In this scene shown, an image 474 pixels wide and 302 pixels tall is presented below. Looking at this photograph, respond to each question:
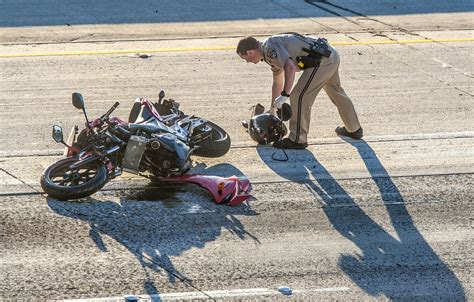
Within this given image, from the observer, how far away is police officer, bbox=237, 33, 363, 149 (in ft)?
38.8

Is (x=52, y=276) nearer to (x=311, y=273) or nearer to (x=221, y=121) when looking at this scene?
(x=311, y=273)

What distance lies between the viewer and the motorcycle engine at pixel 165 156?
10797mm

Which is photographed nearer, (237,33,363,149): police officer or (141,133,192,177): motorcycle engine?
(141,133,192,177): motorcycle engine

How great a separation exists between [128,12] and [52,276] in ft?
38.2

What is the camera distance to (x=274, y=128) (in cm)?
1236

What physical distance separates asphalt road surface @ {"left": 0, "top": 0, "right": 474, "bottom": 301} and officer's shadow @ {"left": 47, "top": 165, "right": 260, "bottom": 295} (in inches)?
0.9

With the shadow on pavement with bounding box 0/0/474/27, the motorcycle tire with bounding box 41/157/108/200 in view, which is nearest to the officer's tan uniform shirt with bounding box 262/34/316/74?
the motorcycle tire with bounding box 41/157/108/200

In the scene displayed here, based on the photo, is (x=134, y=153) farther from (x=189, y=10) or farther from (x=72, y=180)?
(x=189, y=10)

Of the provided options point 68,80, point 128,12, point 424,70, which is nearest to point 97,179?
point 68,80

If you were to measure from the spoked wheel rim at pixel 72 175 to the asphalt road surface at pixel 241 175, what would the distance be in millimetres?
236

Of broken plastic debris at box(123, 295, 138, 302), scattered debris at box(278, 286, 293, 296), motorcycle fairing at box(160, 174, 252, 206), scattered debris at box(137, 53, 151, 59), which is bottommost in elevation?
broken plastic debris at box(123, 295, 138, 302)

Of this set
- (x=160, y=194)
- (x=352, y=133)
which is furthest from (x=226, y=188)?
(x=352, y=133)

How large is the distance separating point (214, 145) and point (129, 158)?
148 cm

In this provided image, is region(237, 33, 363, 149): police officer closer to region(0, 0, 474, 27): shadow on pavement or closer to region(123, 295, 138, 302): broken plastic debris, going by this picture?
region(123, 295, 138, 302): broken plastic debris
